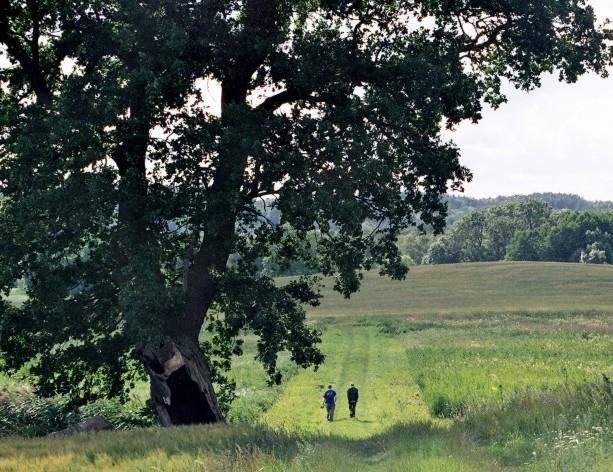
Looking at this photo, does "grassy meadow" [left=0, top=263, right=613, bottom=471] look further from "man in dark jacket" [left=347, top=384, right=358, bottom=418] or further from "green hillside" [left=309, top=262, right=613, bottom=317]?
"green hillside" [left=309, top=262, right=613, bottom=317]

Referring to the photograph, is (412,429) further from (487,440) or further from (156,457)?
(156,457)

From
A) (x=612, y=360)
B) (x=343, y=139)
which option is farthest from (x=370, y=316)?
(x=343, y=139)

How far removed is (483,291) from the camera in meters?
109

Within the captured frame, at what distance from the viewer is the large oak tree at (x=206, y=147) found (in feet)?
57.8

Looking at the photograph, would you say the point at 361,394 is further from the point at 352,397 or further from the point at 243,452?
the point at 243,452

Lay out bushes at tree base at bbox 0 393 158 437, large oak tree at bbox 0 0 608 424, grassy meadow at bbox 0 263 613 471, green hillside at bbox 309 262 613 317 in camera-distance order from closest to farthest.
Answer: grassy meadow at bbox 0 263 613 471
large oak tree at bbox 0 0 608 424
bushes at tree base at bbox 0 393 158 437
green hillside at bbox 309 262 613 317

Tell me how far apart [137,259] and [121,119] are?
3721 mm

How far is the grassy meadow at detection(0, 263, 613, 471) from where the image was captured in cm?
1175

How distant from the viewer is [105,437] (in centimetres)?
1591

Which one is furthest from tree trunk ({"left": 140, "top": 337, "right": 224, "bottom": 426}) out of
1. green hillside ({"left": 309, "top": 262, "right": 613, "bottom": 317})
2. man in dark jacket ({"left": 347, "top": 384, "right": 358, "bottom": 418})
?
green hillside ({"left": 309, "top": 262, "right": 613, "bottom": 317})

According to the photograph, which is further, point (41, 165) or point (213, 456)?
point (41, 165)

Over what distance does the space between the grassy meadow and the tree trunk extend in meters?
1.22

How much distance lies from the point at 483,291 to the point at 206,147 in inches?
3802

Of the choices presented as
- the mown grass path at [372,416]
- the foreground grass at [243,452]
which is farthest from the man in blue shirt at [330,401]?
the foreground grass at [243,452]
